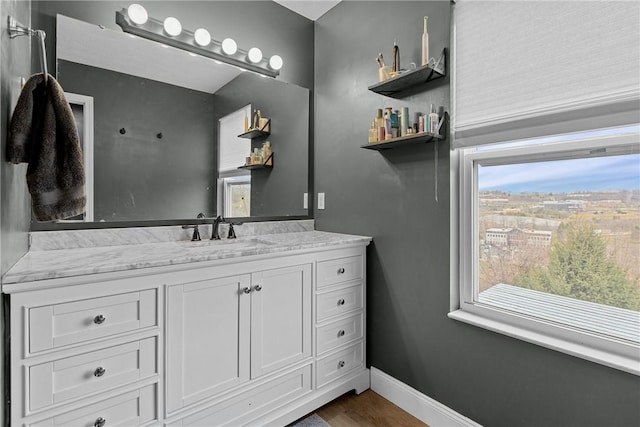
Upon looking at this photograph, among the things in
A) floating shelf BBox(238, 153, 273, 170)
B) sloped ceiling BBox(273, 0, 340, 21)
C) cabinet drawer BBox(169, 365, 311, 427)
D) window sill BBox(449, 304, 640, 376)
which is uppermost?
sloped ceiling BBox(273, 0, 340, 21)

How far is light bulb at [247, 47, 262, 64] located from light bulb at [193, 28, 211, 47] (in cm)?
27

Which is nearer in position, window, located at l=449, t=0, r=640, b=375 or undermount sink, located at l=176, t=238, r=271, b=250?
window, located at l=449, t=0, r=640, b=375

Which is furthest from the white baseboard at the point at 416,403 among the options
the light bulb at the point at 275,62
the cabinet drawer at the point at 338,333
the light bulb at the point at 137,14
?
the light bulb at the point at 137,14

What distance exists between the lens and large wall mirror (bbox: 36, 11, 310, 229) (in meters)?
1.64

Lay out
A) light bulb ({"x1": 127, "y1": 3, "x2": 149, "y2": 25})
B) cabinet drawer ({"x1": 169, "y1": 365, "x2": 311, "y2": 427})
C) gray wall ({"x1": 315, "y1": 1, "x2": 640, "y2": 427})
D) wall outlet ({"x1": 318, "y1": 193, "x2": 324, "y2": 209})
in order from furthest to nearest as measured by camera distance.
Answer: wall outlet ({"x1": 318, "y1": 193, "x2": 324, "y2": 209})
light bulb ({"x1": 127, "y1": 3, "x2": 149, "y2": 25})
cabinet drawer ({"x1": 169, "y1": 365, "x2": 311, "y2": 427})
gray wall ({"x1": 315, "y1": 1, "x2": 640, "y2": 427})

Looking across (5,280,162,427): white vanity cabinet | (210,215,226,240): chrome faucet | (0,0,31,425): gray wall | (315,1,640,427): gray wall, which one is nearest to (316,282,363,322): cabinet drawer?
(315,1,640,427): gray wall

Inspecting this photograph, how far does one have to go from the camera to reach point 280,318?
5.49ft

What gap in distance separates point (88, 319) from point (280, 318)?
82cm

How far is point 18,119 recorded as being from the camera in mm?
1071

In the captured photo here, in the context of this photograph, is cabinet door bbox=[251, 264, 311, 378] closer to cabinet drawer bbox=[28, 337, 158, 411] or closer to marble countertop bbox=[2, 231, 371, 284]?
marble countertop bbox=[2, 231, 371, 284]

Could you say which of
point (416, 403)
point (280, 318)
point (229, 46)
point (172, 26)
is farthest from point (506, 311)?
point (172, 26)

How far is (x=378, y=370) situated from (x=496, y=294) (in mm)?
892

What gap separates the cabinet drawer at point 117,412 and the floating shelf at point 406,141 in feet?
5.12

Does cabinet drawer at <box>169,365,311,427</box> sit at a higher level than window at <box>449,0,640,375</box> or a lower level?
lower
